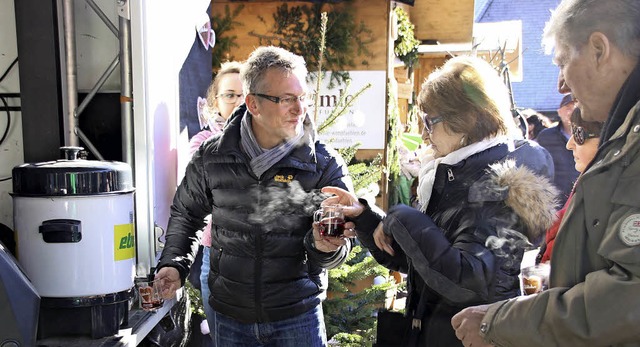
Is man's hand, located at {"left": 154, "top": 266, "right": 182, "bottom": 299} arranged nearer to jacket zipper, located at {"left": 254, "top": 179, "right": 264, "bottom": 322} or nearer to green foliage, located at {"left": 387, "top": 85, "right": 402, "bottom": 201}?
jacket zipper, located at {"left": 254, "top": 179, "right": 264, "bottom": 322}

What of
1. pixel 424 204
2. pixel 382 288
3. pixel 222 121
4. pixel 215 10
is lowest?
pixel 382 288

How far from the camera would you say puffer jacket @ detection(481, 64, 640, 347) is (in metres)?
1.34

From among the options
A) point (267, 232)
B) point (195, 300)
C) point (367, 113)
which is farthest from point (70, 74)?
point (367, 113)

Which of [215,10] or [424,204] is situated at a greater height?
[215,10]

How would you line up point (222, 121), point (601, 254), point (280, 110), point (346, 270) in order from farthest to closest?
point (346, 270) < point (222, 121) < point (280, 110) < point (601, 254)

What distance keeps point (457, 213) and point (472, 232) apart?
0.10 m

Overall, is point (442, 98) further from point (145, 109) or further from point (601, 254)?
point (145, 109)

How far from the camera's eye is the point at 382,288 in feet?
14.4

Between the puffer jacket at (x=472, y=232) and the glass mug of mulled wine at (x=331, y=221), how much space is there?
0.33 m

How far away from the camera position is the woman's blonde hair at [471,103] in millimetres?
2104

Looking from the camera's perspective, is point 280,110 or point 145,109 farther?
point 145,109

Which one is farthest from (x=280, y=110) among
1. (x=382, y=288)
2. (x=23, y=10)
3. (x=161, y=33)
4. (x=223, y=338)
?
(x=382, y=288)

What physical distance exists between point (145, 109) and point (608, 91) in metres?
2.20

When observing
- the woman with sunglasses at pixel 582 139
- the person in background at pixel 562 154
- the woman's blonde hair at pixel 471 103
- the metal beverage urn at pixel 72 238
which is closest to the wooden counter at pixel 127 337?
the metal beverage urn at pixel 72 238
